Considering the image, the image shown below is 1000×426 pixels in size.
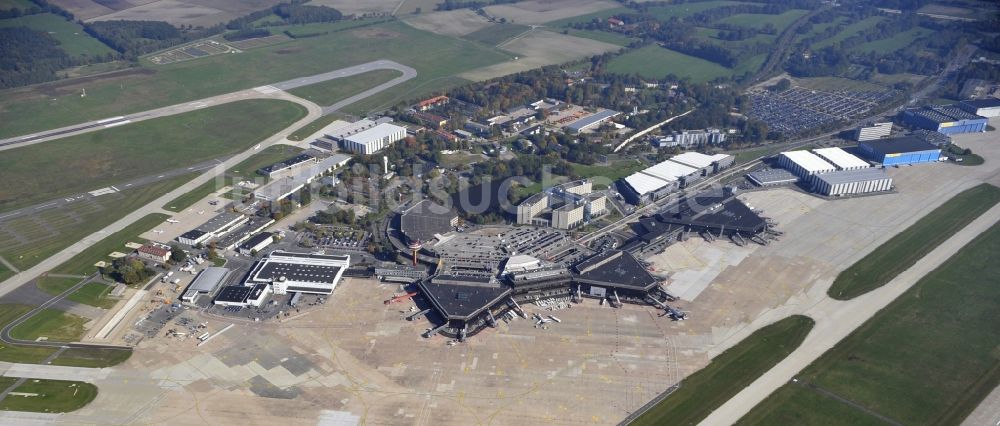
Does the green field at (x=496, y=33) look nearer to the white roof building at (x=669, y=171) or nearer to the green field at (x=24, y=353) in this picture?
the white roof building at (x=669, y=171)

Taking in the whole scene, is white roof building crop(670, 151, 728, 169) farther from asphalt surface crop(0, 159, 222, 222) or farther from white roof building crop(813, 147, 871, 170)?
asphalt surface crop(0, 159, 222, 222)

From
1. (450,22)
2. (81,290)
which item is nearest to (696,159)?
(81,290)

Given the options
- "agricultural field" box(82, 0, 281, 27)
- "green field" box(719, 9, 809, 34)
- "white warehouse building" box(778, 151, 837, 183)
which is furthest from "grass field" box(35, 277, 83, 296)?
"green field" box(719, 9, 809, 34)

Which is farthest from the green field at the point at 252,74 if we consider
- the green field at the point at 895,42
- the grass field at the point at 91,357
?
the green field at the point at 895,42

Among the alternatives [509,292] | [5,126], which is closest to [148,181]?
[5,126]

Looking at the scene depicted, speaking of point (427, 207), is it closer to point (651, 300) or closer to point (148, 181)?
point (651, 300)
